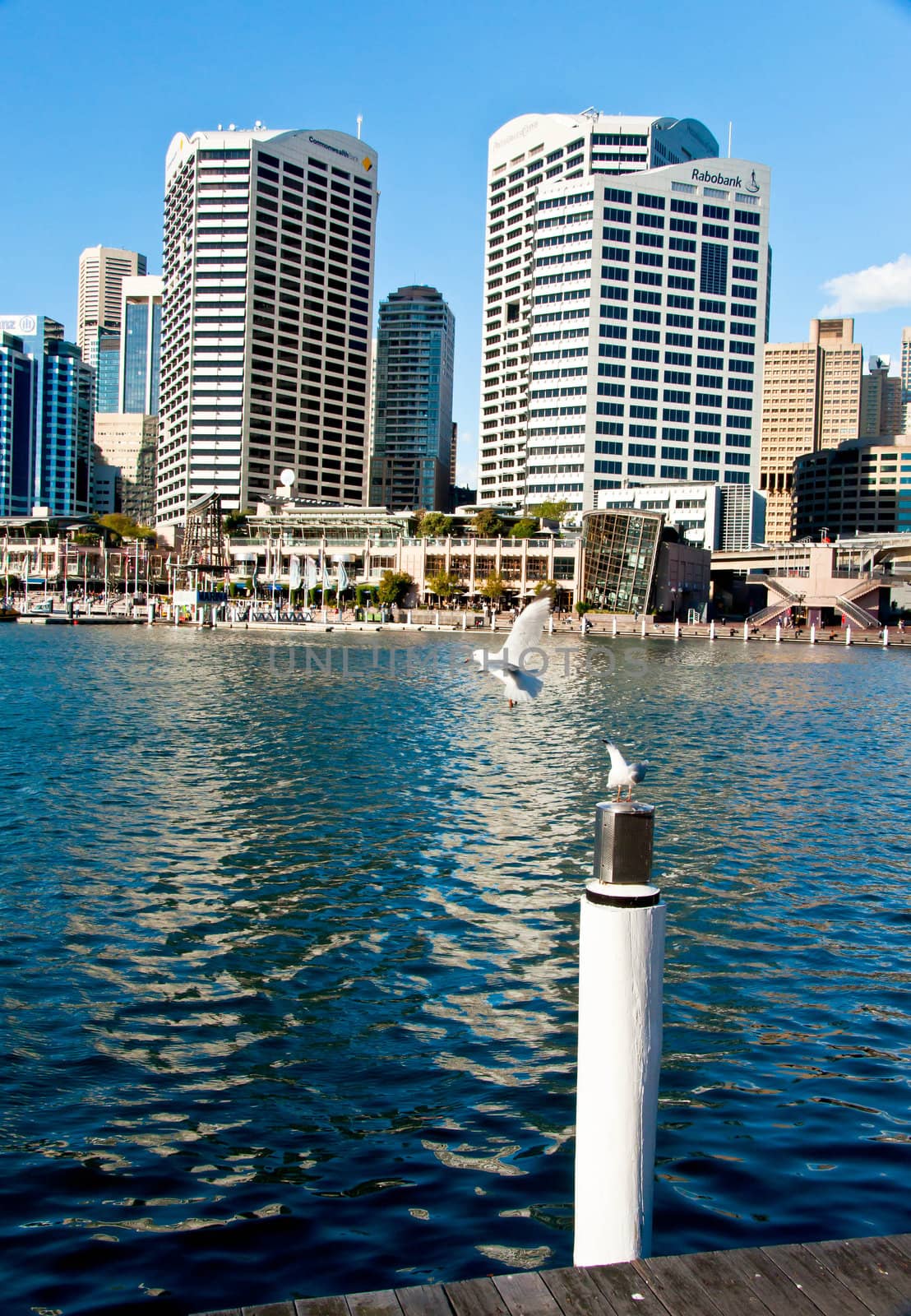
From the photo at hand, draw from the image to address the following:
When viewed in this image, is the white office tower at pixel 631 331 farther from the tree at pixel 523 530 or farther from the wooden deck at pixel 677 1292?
the wooden deck at pixel 677 1292

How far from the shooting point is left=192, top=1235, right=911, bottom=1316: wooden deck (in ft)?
18.0

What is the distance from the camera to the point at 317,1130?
10195 mm

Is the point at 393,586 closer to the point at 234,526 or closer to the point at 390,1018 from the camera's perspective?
the point at 234,526

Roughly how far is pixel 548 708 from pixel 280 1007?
36.7 m

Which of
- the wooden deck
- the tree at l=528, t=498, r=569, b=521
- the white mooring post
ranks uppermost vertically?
the tree at l=528, t=498, r=569, b=521

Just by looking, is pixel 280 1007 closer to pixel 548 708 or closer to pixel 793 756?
pixel 793 756

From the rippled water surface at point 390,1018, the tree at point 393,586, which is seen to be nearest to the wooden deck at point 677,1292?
the rippled water surface at point 390,1018

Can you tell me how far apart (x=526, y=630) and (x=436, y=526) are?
154 meters

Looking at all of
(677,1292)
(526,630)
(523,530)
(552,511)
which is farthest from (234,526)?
A: (677,1292)

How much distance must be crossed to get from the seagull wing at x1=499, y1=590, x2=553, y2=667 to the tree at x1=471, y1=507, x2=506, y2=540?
148m

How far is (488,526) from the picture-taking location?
173 m

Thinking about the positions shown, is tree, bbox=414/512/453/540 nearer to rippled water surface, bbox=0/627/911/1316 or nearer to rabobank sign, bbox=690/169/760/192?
rabobank sign, bbox=690/169/760/192

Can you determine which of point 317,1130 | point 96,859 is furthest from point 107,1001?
point 96,859

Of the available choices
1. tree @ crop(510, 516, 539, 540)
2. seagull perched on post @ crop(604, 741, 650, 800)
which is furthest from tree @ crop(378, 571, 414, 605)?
seagull perched on post @ crop(604, 741, 650, 800)
